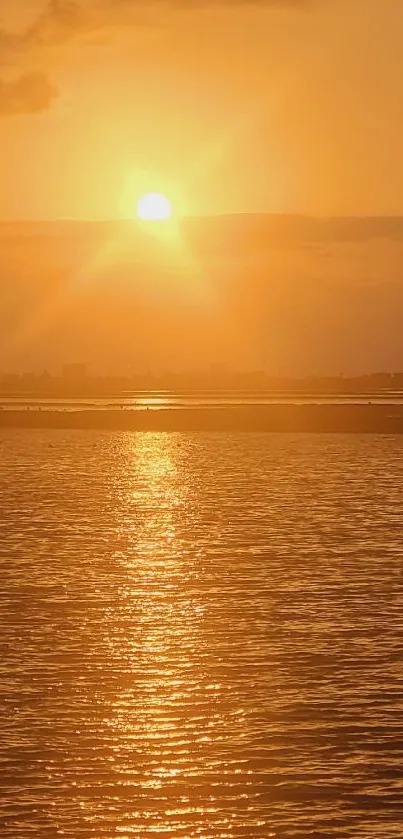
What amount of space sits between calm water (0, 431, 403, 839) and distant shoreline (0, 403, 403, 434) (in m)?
74.7

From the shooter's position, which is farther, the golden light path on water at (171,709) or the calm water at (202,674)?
the calm water at (202,674)

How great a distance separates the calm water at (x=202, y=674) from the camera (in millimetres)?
18422

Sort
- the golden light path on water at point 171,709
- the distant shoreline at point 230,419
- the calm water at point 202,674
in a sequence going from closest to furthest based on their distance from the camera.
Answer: the golden light path on water at point 171,709 < the calm water at point 202,674 < the distant shoreline at point 230,419

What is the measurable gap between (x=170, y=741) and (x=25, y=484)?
53492 millimetres

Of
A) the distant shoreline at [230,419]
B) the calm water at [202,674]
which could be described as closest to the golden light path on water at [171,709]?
the calm water at [202,674]

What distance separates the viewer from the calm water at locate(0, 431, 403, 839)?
1842 cm

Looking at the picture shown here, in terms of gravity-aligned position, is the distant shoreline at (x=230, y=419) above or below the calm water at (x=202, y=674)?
above

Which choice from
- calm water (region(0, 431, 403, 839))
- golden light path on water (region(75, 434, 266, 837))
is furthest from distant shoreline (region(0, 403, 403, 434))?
golden light path on water (region(75, 434, 266, 837))

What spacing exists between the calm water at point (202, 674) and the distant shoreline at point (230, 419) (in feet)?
245

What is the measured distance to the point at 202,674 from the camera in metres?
25.5

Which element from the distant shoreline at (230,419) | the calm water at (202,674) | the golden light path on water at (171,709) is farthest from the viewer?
the distant shoreline at (230,419)

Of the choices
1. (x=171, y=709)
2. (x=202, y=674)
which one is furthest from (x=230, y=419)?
(x=171, y=709)

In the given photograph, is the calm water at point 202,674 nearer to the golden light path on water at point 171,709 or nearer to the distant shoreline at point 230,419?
the golden light path on water at point 171,709

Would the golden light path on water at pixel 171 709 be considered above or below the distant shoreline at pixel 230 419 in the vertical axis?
below
